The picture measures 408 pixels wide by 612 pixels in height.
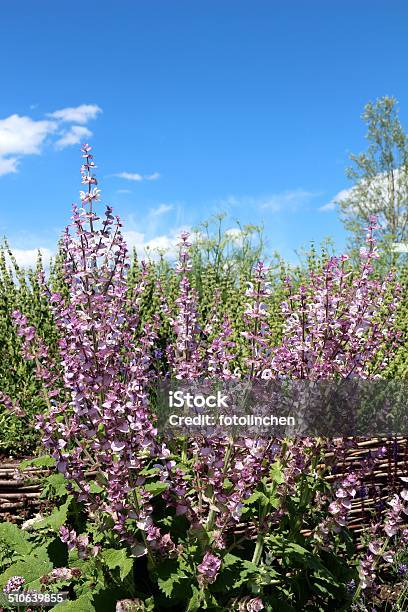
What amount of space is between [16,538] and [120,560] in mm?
1336

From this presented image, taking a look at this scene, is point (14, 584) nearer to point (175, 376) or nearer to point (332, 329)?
point (175, 376)

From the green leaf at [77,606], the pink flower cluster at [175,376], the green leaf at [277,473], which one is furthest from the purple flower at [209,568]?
Result: the green leaf at [77,606]

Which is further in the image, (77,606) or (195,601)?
(77,606)

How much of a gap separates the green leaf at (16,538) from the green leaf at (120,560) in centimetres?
102

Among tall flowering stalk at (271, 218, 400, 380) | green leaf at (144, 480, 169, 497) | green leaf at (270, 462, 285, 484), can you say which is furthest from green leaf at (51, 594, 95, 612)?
tall flowering stalk at (271, 218, 400, 380)

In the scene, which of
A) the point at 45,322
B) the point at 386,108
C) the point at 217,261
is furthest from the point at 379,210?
the point at 45,322

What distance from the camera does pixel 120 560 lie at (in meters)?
2.96

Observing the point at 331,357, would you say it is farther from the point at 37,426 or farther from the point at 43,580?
the point at 43,580

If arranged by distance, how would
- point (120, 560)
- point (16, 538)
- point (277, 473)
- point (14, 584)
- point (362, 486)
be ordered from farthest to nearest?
1. point (362, 486)
2. point (16, 538)
3. point (14, 584)
4. point (277, 473)
5. point (120, 560)

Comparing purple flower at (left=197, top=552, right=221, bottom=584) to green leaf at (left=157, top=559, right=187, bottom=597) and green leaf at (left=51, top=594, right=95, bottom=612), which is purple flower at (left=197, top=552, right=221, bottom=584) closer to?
green leaf at (left=157, top=559, right=187, bottom=597)

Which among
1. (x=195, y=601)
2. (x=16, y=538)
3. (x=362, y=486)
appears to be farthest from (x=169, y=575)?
(x=362, y=486)

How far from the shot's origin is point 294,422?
3299 mm

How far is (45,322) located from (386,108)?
Result: 24.0 meters

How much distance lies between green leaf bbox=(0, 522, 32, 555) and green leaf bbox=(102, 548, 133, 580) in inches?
40.2
